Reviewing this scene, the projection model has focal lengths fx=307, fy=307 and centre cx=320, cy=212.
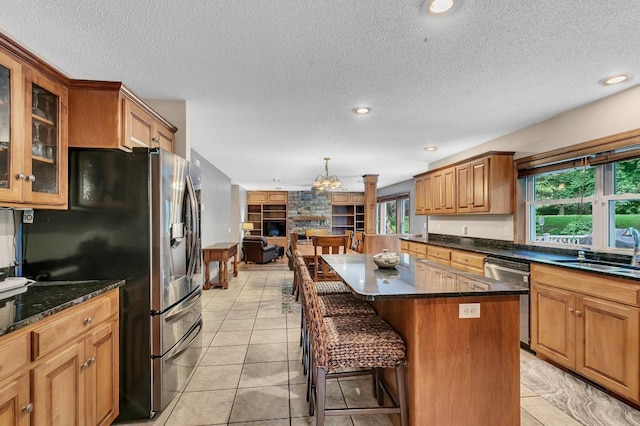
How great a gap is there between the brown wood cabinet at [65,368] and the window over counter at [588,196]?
4.09 metres

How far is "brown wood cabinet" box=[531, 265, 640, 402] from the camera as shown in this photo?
207cm

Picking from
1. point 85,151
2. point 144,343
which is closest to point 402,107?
point 85,151

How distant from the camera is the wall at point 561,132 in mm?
2619

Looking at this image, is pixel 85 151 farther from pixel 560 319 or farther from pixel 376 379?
pixel 560 319

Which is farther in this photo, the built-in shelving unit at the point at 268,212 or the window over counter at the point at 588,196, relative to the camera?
the built-in shelving unit at the point at 268,212

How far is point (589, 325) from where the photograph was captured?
7.64ft

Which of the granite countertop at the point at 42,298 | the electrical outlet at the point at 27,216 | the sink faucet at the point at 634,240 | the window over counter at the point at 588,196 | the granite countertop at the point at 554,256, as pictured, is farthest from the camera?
the window over counter at the point at 588,196

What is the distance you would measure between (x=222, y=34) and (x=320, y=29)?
0.58 meters

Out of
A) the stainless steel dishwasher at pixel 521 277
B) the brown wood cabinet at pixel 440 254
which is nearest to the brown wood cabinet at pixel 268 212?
the brown wood cabinet at pixel 440 254

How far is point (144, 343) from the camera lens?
2.00 meters

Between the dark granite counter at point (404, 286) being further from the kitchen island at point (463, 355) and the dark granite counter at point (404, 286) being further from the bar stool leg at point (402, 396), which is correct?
the bar stool leg at point (402, 396)

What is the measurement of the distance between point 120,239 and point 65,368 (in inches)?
30.8

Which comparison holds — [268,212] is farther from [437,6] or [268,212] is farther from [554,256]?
[437,6]

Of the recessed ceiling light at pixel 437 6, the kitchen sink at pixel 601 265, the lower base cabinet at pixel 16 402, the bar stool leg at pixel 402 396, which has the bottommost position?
A: the bar stool leg at pixel 402 396
